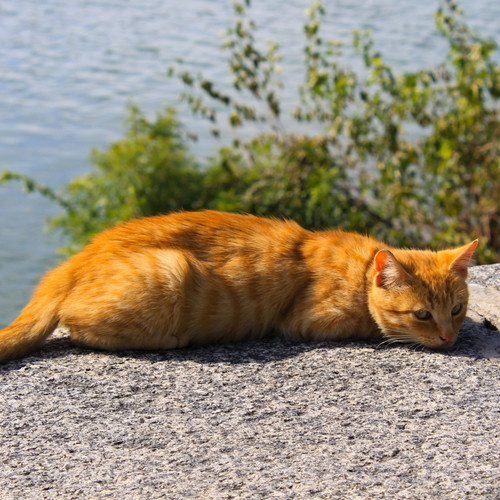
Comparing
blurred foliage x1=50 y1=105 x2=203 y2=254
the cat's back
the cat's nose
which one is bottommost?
blurred foliage x1=50 y1=105 x2=203 y2=254

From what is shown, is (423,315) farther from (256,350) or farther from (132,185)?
(132,185)

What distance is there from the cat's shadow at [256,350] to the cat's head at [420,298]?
9cm

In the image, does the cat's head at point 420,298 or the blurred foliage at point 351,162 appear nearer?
the cat's head at point 420,298

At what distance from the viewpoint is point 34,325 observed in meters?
3.21

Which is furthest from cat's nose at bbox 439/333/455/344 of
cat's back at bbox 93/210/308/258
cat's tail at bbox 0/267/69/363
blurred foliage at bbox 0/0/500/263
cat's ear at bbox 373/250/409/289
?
blurred foliage at bbox 0/0/500/263

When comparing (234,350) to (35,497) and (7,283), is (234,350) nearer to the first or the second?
(35,497)

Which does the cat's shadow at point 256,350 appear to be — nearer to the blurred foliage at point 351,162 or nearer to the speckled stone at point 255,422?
the speckled stone at point 255,422

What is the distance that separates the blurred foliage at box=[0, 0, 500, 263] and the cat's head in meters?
2.65

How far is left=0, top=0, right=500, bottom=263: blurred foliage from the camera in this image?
6.32 m

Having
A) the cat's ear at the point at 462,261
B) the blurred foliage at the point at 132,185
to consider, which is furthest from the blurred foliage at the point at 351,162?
the cat's ear at the point at 462,261

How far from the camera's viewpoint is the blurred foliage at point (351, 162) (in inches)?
249

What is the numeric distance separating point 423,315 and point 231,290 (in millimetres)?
897

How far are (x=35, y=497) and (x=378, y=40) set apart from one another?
30.2 ft

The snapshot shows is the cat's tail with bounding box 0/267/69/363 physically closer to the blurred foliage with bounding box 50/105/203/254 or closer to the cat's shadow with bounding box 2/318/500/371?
the cat's shadow with bounding box 2/318/500/371
